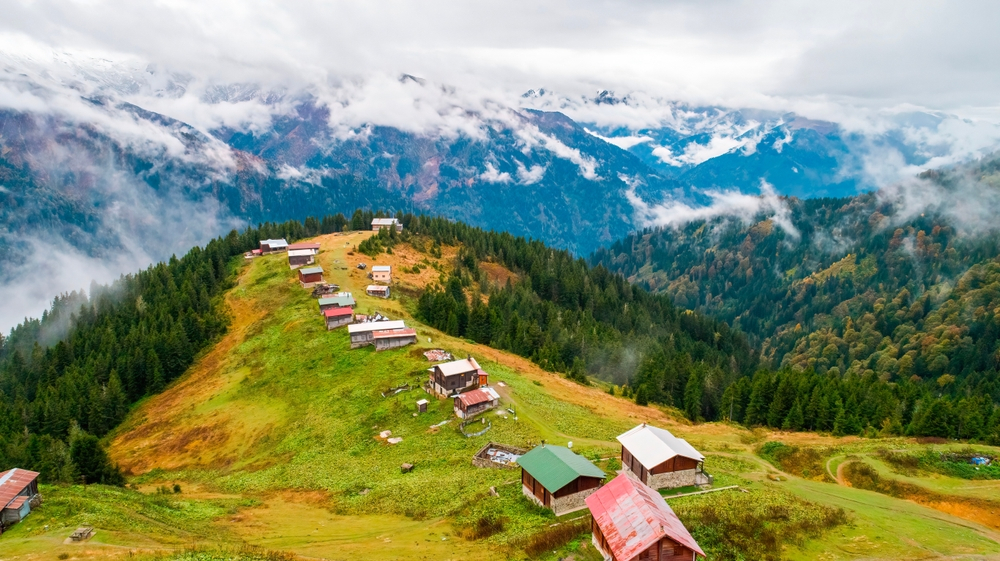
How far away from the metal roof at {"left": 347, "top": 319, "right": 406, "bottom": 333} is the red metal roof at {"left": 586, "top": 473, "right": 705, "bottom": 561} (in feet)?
206

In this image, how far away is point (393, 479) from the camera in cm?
5828

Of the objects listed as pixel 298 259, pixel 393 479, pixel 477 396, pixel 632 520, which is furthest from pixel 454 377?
pixel 298 259

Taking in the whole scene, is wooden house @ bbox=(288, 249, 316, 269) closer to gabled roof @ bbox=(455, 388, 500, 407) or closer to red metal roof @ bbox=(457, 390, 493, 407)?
gabled roof @ bbox=(455, 388, 500, 407)

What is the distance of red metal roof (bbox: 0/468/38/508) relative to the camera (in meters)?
43.3

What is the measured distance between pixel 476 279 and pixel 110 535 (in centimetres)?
13024

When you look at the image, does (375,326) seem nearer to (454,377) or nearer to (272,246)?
(454,377)

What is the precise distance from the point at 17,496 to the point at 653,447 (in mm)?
51925

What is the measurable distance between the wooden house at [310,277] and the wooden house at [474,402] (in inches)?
2716

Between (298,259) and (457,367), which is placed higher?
(298,259)

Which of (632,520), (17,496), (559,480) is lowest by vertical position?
(17,496)

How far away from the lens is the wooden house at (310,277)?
130m

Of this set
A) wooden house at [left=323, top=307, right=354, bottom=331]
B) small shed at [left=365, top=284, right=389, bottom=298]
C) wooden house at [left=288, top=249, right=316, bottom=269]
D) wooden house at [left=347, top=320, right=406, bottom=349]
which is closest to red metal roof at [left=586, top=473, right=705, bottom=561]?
wooden house at [left=347, top=320, right=406, bottom=349]

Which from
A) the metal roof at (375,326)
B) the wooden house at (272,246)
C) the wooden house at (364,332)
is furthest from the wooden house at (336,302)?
the wooden house at (272,246)

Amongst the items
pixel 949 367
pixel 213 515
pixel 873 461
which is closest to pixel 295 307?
pixel 213 515
